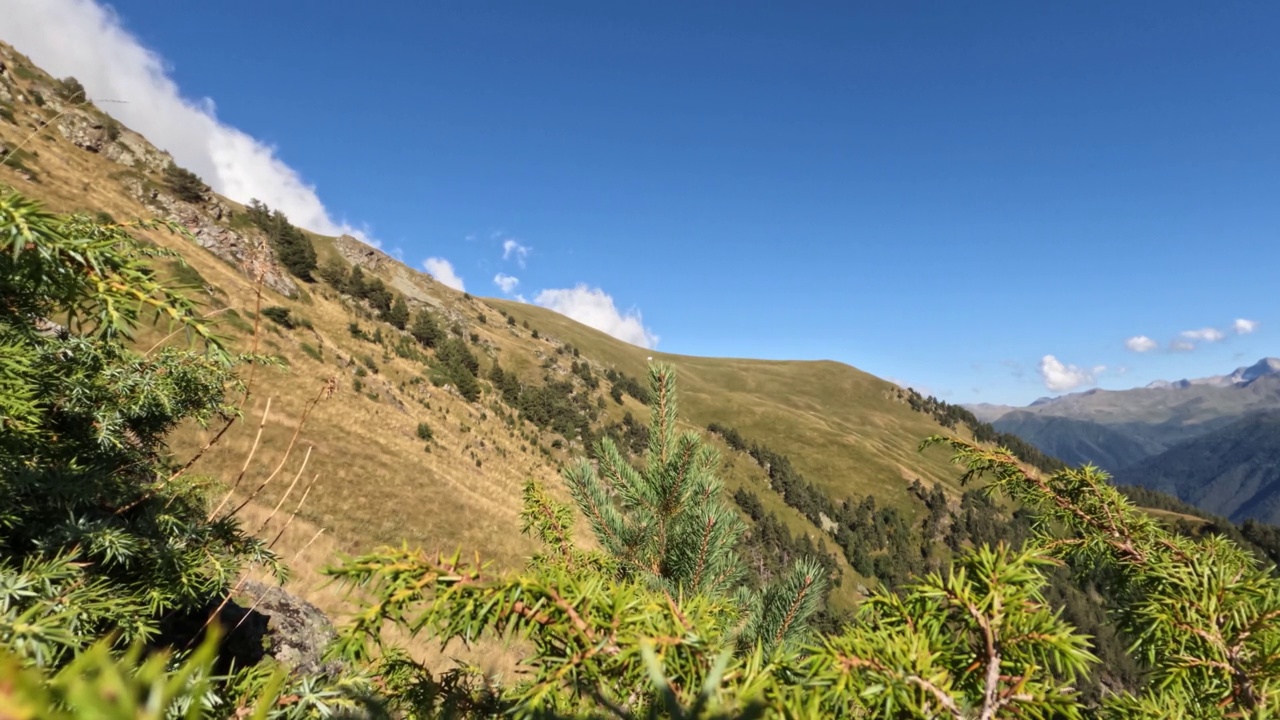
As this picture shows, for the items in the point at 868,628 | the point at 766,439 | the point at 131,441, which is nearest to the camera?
the point at 868,628

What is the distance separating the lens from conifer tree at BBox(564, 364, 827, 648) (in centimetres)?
392

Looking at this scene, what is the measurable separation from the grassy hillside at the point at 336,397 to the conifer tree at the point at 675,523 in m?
1.99

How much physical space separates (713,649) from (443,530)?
2287 centimetres

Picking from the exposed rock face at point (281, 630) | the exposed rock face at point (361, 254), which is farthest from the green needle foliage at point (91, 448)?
the exposed rock face at point (361, 254)

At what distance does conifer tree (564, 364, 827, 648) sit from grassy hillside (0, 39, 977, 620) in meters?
1.99

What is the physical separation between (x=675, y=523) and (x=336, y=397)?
3127 cm

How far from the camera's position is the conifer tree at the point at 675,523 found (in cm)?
392

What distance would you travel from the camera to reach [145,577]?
3.00m

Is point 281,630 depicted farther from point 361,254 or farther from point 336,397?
point 361,254

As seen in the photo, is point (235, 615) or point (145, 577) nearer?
point (145, 577)

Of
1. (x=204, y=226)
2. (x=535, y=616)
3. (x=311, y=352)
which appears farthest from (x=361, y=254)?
(x=535, y=616)

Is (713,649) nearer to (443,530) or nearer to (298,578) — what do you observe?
(298,578)

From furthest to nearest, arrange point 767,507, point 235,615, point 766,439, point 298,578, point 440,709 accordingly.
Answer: point 766,439 < point 767,507 < point 298,578 < point 235,615 < point 440,709

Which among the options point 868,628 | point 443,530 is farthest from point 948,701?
point 443,530
